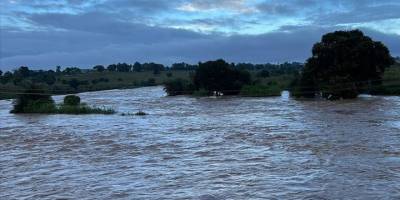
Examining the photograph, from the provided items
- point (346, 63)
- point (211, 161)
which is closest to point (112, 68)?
point (346, 63)

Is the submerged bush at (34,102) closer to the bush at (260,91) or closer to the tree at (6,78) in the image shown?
the bush at (260,91)

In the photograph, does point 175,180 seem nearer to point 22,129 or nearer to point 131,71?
point 22,129

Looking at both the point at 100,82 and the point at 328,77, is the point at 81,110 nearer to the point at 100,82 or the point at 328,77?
the point at 328,77

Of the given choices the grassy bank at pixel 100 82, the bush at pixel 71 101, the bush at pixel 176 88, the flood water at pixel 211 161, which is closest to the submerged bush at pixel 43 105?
the bush at pixel 71 101

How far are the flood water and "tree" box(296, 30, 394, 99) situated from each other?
17049mm

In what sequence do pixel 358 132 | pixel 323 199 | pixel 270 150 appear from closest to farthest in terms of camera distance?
1. pixel 323 199
2. pixel 270 150
3. pixel 358 132

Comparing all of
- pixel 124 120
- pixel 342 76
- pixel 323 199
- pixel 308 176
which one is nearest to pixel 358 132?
pixel 308 176

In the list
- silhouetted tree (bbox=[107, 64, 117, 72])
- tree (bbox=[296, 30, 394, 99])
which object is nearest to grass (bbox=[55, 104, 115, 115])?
tree (bbox=[296, 30, 394, 99])

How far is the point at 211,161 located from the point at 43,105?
3036 cm

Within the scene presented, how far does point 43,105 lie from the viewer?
4284 centimetres

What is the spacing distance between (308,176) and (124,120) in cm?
2172

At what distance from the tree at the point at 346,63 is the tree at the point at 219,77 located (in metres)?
14.4

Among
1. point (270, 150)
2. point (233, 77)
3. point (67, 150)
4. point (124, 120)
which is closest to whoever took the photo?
point (270, 150)

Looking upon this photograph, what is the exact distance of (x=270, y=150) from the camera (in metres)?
16.8
